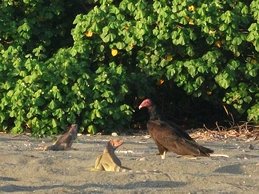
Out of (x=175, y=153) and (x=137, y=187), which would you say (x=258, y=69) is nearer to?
(x=175, y=153)

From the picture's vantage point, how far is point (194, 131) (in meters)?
15.7

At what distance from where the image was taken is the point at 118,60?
50.3ft

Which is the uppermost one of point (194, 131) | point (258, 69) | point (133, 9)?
point (133, 9)

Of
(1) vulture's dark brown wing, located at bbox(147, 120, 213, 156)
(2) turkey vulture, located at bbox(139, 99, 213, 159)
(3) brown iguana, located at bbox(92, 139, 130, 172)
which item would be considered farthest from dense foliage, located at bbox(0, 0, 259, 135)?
(3) brown iguana, located at bbox(92, 139, 130, 172)

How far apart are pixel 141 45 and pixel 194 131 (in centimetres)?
208

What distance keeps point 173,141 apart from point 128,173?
6.34 feet

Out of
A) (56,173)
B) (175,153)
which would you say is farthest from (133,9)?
(56,173)

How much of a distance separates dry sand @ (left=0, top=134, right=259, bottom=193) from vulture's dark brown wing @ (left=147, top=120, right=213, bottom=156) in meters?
0.12

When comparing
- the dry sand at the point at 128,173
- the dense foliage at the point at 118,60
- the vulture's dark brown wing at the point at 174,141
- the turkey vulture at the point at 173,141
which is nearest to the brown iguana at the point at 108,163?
the dry sand at the point at 128,173

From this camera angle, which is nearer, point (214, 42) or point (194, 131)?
point (214, 42)

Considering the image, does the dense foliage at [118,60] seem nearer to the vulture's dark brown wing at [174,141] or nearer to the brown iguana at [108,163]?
the vulture's dark brown wing at [174,141]

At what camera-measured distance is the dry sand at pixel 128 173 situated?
8102 millimetres

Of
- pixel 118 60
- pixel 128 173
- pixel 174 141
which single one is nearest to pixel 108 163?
pixel 128 173

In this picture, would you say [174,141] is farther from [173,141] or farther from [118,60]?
[118,60]
